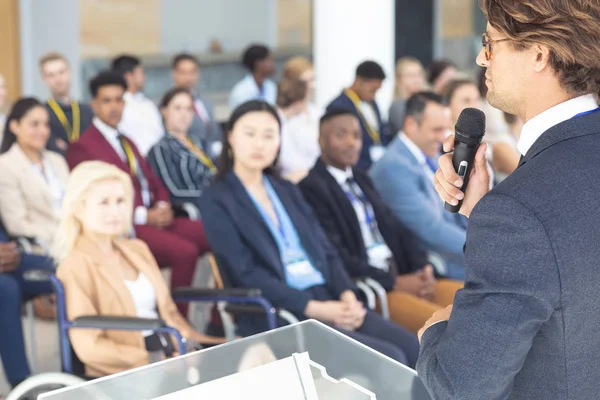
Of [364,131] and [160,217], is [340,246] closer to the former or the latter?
[160,217]

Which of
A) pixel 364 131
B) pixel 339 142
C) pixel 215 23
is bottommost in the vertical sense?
pixel 364 131

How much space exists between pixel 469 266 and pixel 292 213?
2.51m

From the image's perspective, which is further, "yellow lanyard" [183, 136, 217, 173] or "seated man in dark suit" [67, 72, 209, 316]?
"yellow lanyard" [183, 136, 217, 173]

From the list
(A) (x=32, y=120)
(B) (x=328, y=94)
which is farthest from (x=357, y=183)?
(B) (x=328, y=94)

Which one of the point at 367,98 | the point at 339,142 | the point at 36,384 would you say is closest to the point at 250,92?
the point at 367,98

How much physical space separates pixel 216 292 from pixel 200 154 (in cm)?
255

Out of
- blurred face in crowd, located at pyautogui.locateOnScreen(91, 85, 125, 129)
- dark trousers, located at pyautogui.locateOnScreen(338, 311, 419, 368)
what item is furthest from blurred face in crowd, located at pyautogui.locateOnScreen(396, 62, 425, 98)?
dark trousers, located at pyautogui.locateOnScreen(338, 311, 419, 368)

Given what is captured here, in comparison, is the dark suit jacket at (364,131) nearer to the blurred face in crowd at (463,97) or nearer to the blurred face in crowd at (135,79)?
the blurred face in crowd at (463,97)

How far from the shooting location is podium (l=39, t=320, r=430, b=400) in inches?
55.6

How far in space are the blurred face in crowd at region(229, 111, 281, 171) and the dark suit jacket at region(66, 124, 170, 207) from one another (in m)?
1.45

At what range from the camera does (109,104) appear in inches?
220

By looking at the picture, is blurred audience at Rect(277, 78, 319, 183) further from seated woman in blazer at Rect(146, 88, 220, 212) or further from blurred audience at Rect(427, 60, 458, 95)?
blurred audience at Rect(427, 60, 458, 95)

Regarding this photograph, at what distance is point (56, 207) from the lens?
16.1 ft

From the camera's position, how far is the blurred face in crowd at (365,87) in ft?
23.2
